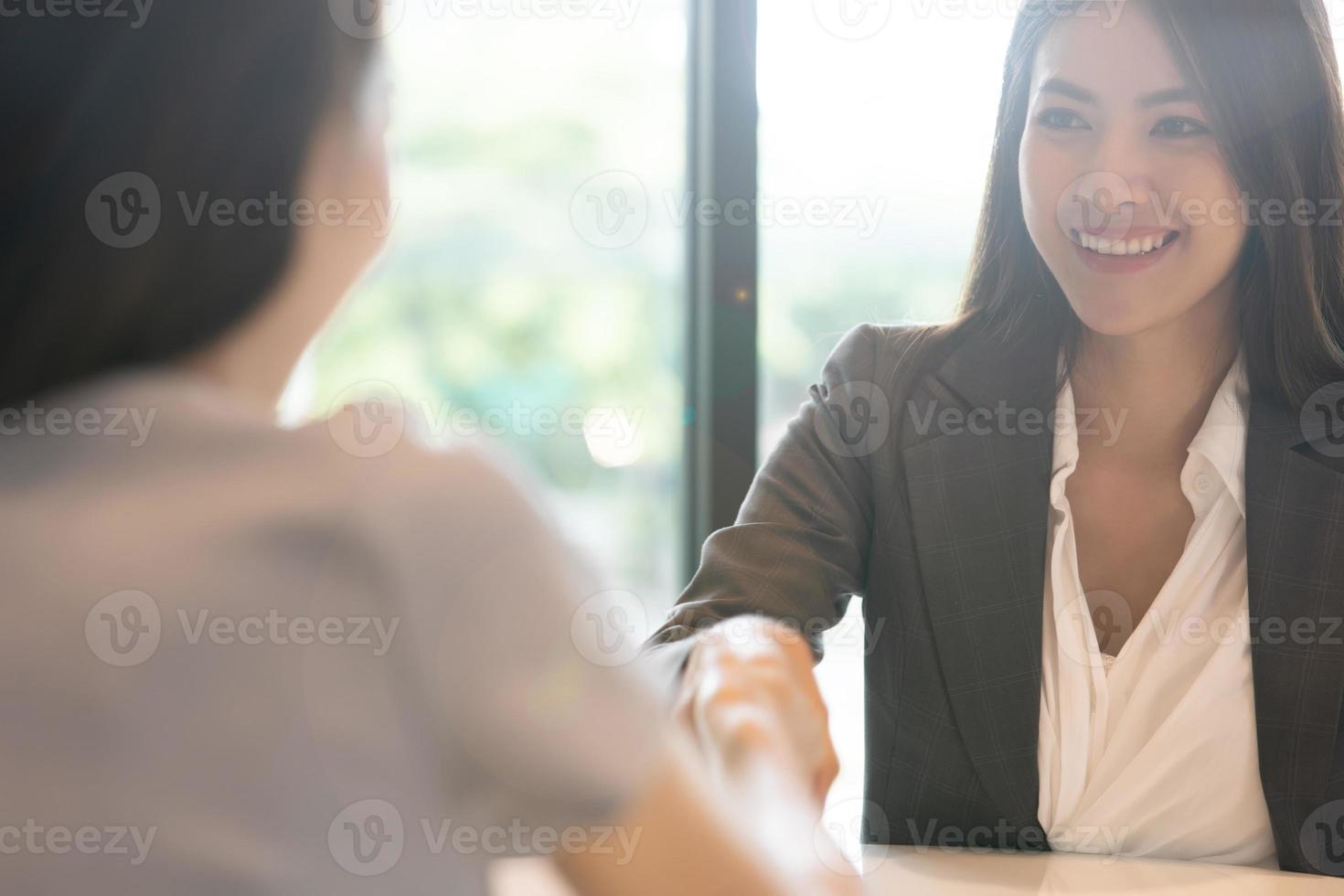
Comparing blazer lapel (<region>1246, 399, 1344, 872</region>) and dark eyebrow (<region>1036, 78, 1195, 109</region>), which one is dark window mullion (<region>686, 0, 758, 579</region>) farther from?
blazer lapel (<region>1246, 399, 1344, 872</region>)

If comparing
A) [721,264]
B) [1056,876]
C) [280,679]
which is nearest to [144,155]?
[280,679]

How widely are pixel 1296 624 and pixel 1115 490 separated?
0.28 meters

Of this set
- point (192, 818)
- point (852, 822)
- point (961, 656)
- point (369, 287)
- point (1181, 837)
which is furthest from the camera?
point (369, 287)

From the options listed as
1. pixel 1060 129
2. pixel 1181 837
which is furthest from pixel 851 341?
pixel 1181 837

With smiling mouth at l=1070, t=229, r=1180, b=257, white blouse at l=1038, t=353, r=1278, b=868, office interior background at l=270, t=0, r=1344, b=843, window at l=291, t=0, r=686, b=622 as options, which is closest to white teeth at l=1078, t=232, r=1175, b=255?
smiling mouth at l=1070, t=229, r=1180, b=257

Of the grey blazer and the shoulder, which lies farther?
the shoulder

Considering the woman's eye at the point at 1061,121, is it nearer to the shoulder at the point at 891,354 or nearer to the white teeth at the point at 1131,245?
the white teeth at the point at 1131,245

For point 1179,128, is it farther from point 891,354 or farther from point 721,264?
point 721,264

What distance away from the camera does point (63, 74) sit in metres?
0.55

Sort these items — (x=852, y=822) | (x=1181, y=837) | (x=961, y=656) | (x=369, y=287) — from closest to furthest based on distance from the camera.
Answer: (x=1181, y=837), (x=961, y=656), (x=852, y=822), (x=369, y=287)

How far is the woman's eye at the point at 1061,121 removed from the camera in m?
1.50

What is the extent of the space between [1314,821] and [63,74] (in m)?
1.48

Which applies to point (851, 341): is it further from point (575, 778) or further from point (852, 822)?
point (575, 778)

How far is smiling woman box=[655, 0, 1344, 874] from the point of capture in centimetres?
138
